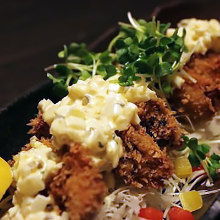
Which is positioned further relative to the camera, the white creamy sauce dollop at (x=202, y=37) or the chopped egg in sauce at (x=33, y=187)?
the white creamy sauce dollop at (x=202, y=37)

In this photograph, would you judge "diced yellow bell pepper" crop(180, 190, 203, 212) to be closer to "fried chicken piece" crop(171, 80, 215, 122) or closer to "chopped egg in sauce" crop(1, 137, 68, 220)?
"fried chicken piece" crop(171, 80, 215, 122)

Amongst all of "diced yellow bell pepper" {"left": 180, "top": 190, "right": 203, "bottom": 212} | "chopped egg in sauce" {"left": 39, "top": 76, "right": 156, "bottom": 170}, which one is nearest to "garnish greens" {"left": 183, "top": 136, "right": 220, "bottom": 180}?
"diced yellow bell pepper" {"left": 180, "top": 190, "right": 203, "bottom": 212}

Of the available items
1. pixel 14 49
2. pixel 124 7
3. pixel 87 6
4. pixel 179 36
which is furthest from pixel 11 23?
pixel 179 36

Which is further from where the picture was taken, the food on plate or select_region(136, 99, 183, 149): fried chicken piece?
select_region(136, 99, 183, 149): fried chicken piece

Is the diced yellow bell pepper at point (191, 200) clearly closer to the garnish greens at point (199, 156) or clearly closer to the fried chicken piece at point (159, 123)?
the garnish greens at point (199, 156)

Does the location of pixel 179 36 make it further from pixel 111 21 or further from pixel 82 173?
pixel 111 21

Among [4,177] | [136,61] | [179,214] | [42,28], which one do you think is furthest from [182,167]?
[42,28]

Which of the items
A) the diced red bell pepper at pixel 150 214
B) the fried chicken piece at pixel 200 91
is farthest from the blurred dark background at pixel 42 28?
the diced red bell pepper at pixel 150 214
